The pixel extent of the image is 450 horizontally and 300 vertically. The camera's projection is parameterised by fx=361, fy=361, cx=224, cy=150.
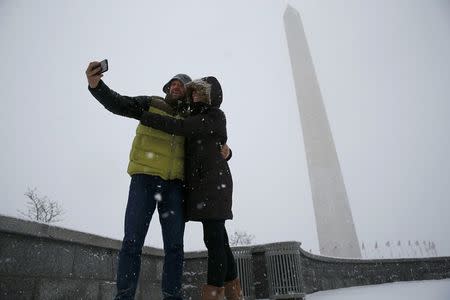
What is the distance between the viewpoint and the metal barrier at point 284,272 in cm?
466

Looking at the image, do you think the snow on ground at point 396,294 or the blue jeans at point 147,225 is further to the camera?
the snow on ground at point 396,294

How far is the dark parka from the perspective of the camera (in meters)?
2.40

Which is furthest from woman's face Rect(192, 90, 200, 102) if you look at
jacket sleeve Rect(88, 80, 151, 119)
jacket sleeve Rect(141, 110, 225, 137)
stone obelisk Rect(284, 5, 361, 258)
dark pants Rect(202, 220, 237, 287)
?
stone obelisk Rect(284, 5, 361, 258)

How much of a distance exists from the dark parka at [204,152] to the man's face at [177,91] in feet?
0.33

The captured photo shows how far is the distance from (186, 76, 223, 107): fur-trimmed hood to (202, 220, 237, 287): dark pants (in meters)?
0.87

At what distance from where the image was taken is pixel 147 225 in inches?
97.7

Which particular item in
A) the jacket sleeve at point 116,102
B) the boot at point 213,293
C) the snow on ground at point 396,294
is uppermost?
the jacket sleeve at point 116,102

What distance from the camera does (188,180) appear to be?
2.58 m

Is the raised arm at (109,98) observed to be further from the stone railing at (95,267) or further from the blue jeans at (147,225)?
the stone railing at (95,267)

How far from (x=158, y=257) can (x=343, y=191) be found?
55.8 ft

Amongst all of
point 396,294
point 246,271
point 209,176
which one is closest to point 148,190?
point 209,176

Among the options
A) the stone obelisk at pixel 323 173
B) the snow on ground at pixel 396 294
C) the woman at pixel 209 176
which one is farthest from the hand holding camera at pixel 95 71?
the stone obelisk at pixel 323 173

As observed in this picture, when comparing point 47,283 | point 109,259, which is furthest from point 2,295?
point 109,259

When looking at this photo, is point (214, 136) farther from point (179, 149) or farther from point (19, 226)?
point (19, 226)
